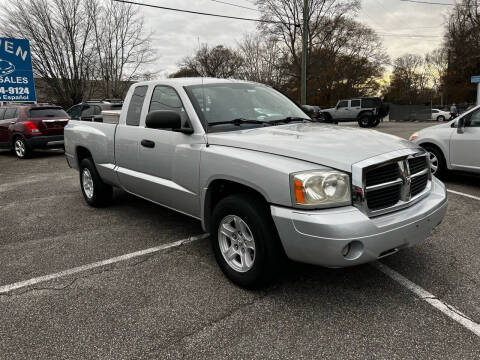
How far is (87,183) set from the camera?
5703 millimetres

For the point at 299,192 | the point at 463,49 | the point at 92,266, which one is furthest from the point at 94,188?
the point at 463,49

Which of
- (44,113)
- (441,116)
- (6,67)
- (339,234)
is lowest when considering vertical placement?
(339,234)

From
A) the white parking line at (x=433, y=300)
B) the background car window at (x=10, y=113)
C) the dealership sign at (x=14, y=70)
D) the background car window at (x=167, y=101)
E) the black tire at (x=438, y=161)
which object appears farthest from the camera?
the dealership sign at (x=14, y=70)

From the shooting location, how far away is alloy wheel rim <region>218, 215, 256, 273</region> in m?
2.95

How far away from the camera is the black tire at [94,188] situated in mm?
5316

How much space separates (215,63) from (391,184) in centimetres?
6077

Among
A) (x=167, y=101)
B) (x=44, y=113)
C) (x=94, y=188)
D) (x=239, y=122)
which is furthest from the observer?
(x=44, y=113)

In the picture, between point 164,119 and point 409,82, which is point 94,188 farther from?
point 409,82

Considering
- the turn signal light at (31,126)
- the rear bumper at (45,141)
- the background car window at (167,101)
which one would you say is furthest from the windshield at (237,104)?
the turn signal light at (31,126)

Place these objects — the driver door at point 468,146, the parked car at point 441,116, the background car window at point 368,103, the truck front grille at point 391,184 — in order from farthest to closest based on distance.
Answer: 1. the parked car at point 441,116
2. the background car window at point 368,103
3. the driver door at point 468,146
4. the truck front grille at point 391,184

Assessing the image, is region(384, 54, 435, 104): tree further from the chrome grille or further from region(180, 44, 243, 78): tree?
the chrome grille

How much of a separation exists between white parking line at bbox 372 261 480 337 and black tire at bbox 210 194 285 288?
1111 millimetres

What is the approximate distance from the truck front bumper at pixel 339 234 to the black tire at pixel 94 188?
11.7ft

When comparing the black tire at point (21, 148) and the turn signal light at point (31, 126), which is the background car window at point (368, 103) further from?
the black tire at point (21, 148)
